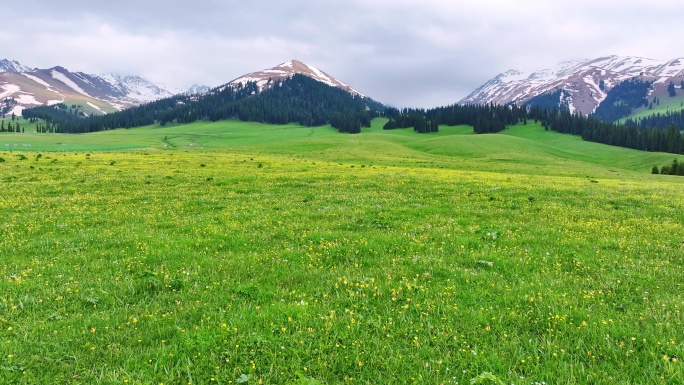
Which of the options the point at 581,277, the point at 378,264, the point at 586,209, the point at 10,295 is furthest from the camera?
the point at 586,209

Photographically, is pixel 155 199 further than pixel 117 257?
Yes

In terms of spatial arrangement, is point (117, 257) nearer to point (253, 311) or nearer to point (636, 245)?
point (253, 311)

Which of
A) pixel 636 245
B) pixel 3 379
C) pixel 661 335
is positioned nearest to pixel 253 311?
pixel 3 379

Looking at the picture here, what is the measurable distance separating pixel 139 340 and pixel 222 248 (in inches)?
223

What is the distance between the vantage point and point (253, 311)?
8062 mm

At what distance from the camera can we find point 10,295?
861cm

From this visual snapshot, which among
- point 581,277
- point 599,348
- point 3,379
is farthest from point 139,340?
point 581,277

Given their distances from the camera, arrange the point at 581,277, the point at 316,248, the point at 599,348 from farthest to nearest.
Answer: the point at 316,248 < the point at 581,277 < the point at 599,348

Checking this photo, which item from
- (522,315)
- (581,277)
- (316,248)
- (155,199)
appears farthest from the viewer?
(155,199)

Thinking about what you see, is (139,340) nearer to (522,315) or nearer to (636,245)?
(522,315)

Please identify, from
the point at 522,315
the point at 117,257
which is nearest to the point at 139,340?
the point at 117,257

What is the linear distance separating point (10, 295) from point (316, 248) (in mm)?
7893

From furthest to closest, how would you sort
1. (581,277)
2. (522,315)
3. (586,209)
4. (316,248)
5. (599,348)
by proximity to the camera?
(586,209)
(316,248)
(581,277)
(522,315)
(599,348)

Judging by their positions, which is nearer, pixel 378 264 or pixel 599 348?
pixel 599 348
